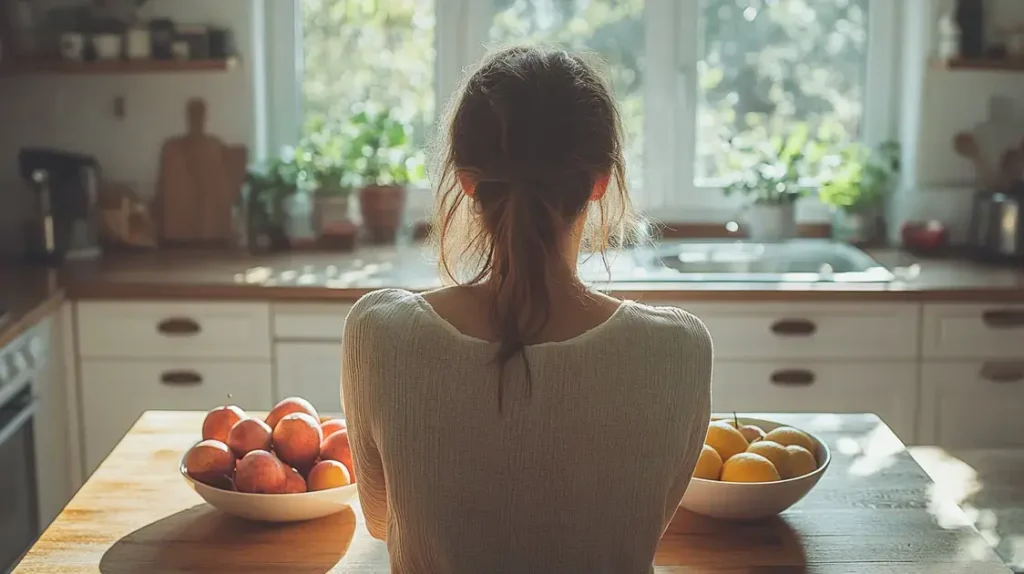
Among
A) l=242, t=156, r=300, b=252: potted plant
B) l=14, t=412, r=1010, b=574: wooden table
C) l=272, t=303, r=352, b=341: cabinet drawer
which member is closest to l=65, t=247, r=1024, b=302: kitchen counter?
l=272, t=303, r=352, b=341: cabinet drawer

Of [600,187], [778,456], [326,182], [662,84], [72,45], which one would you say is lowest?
[778,456]

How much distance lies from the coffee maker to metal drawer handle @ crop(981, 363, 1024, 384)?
2404mm

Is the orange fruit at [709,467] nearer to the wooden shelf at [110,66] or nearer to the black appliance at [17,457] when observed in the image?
the black appliance at [17,457]

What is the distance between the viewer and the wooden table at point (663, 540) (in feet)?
4.81

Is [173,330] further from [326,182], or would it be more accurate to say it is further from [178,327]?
[326,182]

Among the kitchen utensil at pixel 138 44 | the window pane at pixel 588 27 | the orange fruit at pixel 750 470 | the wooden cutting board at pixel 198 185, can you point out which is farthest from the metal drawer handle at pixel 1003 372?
the kitchen utensil at pixel 138 44

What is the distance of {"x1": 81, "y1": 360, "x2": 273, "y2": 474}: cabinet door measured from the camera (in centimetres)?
306

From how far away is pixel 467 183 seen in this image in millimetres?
1263

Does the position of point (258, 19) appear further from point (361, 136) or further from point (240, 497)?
point (240, 497)

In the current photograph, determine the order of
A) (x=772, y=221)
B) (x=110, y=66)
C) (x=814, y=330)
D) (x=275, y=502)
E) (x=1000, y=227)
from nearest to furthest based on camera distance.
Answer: (x=275, y=502)
(x=814, y=330)
(x=1000, y=227)
(x=110, y=66)
(x=772, y=221)

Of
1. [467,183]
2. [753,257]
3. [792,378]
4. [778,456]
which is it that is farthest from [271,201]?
[467,183]

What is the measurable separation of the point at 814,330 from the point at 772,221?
570 millimetres

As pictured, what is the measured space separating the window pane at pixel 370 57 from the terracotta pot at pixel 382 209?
222 millimetres

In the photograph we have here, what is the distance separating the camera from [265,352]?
9.98 feet
